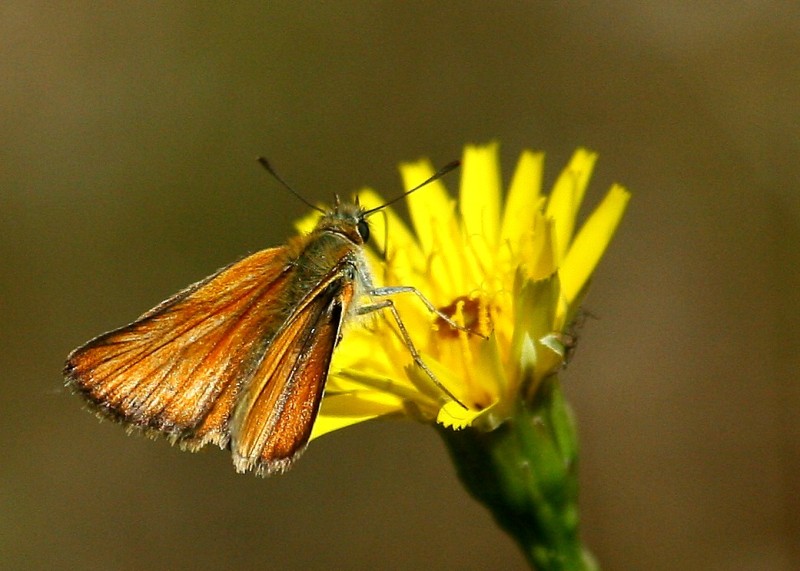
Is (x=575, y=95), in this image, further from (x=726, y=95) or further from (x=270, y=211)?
(x=270, y=211)

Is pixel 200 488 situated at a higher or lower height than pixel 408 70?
lower

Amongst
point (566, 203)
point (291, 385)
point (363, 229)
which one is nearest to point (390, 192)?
point (363, 229)

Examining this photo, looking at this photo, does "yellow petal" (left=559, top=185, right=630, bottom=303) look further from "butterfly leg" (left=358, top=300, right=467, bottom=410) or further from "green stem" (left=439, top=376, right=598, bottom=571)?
"butterfly leg" (left=358, top=300, right=467, bottom=410)

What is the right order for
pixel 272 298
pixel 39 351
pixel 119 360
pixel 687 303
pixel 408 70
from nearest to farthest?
pixel 119 360 < pixel 272 298 < pixel 687 303 < pixel 39 351 < pixel 408 70

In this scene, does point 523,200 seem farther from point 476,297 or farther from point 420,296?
point 420,296

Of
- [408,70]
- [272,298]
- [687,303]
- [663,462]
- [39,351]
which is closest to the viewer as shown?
[272,298]

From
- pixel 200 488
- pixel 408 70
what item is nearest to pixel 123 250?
pixel 200 488

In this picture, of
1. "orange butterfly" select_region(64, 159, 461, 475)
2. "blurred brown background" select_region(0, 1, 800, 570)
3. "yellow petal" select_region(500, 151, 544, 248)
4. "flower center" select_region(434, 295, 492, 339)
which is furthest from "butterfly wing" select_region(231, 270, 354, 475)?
"blurred brown background" select_region(0, 1, 800, 570)
